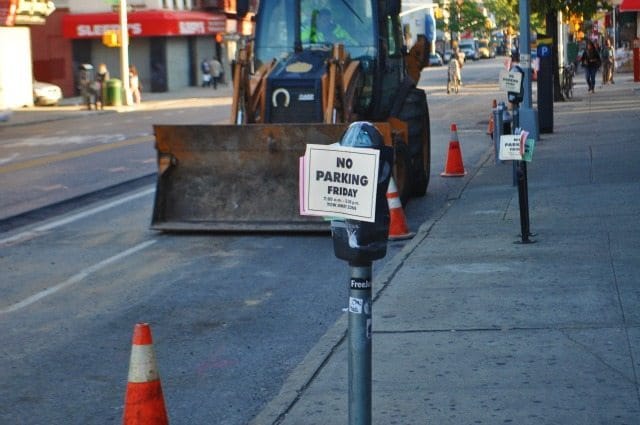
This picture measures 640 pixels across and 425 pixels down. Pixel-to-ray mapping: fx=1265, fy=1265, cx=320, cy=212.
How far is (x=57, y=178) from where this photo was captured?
2248 cm

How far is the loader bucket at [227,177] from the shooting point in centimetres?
1439

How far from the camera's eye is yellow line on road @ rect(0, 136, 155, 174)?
25138 mm

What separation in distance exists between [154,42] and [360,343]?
62431mm

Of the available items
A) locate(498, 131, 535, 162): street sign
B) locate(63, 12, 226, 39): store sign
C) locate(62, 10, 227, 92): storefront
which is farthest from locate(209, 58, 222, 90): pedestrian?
locate(498, 131, 535, 162): street sign

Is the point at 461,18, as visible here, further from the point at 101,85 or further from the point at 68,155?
the point at 68,155

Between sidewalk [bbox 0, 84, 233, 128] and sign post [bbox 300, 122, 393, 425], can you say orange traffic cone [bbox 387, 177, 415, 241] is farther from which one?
sidewalk [bbox 0, 84, 233, 128]

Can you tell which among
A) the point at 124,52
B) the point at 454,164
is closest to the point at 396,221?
the point at 454,164

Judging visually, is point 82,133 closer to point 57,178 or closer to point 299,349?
point 57,178

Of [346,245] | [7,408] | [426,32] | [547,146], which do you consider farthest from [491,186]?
[346,245]

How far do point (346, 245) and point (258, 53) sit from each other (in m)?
11.7

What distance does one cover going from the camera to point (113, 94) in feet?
168

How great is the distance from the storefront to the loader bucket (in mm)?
50046

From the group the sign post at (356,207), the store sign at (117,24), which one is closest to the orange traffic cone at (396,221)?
the sign post at (356,207)

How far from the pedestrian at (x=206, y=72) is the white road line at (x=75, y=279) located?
55.9 m
